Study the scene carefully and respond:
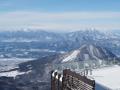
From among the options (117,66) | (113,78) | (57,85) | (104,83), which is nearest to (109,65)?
(117,66)

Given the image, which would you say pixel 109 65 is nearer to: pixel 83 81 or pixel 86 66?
pixel 86 66


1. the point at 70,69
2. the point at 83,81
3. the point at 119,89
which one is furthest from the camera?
the point at 70,69

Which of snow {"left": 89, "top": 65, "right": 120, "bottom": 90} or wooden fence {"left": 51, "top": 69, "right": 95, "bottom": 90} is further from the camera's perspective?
wooden fence {"left": 51, "top": 69, "right": 95, "bottom": 90}

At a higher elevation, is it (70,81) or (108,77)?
(108,77)

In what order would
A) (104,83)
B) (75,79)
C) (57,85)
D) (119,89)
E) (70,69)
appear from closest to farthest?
(119,89), (104,83), (75,79), (70,69), (57,85)

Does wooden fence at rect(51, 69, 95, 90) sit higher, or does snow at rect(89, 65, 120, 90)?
snow at rect(89, 65, 120, 90)
